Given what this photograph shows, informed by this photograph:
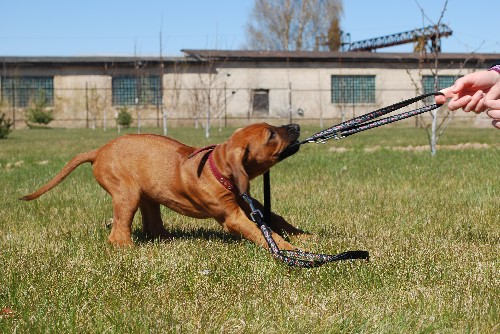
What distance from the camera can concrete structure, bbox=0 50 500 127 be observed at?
4300 centimetres

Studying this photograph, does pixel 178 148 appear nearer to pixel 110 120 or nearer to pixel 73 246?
pixel 73 246

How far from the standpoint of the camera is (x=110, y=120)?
4400cm

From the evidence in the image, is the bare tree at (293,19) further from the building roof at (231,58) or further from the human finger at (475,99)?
the human finger at (475,99)

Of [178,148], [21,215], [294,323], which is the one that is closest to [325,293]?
[294,323]

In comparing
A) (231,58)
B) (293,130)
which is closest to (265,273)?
(293,130)

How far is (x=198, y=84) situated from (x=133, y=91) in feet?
15.4

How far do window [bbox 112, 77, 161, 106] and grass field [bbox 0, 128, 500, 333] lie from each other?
36.3 meters

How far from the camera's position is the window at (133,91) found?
4384 cm

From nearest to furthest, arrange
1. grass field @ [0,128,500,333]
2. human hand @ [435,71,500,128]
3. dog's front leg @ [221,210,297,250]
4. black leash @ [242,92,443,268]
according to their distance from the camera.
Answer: grass field @ [0,128,500,333] → human hand @ [435,71,500,128] → black leash @ [242,92,443,268] → dog's front leg @ [221,210,297,250]

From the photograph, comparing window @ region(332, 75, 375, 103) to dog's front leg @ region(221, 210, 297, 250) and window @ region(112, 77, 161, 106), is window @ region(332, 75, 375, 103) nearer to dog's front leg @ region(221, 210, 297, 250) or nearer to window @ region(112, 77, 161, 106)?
window @ region(112, 77, 161, 106)

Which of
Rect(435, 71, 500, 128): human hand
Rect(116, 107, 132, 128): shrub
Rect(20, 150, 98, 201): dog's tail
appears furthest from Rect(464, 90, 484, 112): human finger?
Rect(116, 107, 132, 128): shrub

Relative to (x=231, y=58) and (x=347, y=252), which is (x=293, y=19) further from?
(x=347, y=252)

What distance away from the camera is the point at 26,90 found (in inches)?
1721

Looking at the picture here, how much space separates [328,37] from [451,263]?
5534 centimetres
